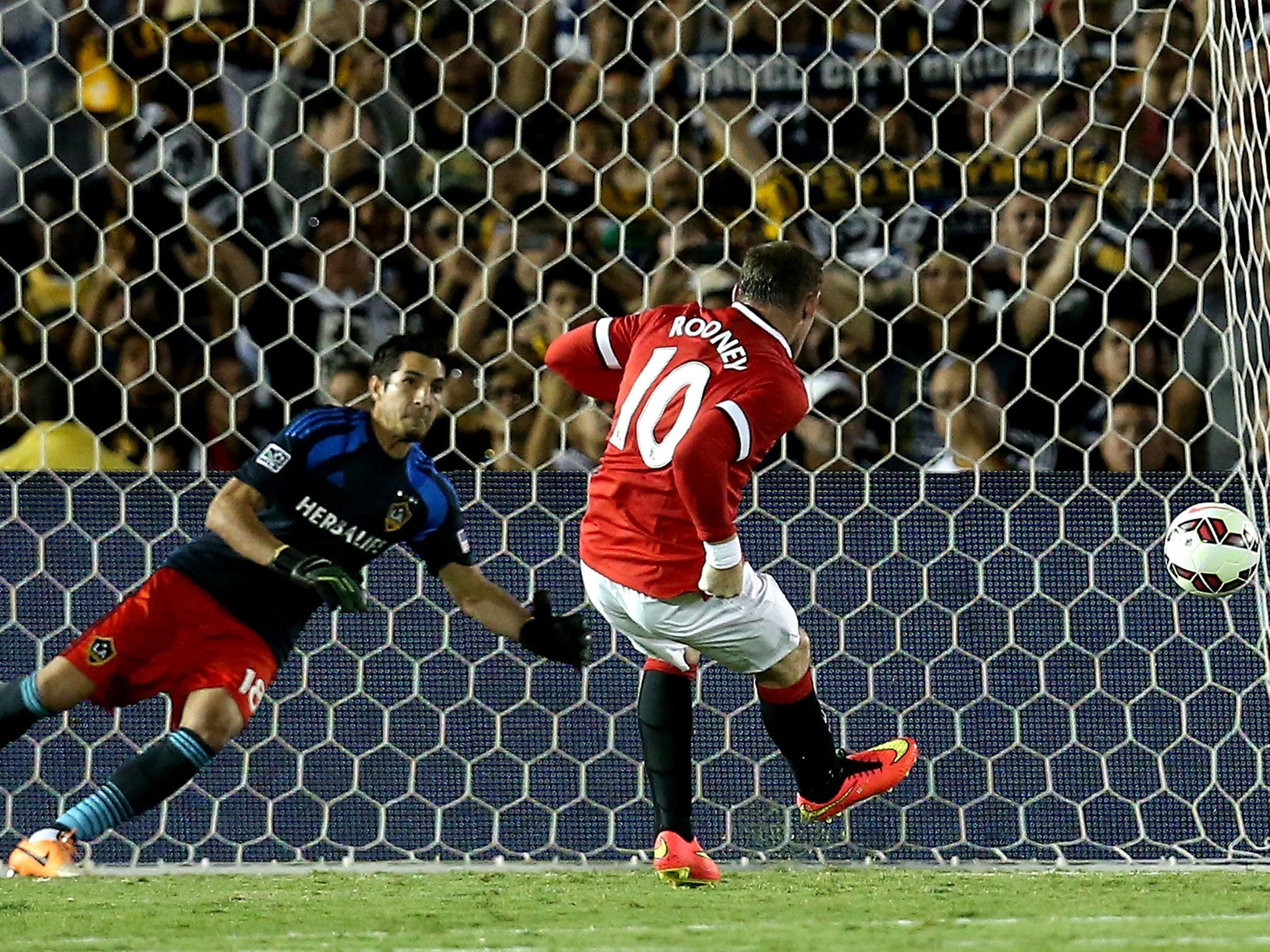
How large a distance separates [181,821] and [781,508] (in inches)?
67.4

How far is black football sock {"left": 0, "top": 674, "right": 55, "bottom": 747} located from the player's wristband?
163 centimetres

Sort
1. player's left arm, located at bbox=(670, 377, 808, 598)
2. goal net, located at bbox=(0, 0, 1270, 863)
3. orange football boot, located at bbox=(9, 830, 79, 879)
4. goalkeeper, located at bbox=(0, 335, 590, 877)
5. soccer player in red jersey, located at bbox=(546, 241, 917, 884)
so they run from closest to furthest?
player's left arm, located at bbox=(670, 377, 808, 598), soccer player in red jersey, located at bbox=(546, 241, 917, 884), orange football boot, located at bbox=(9, 830, 79, 879), goalkeeper, located at bbox=(0, 335, 590, 877), goal net, located at bbox=(0, 0, 1270, 863)

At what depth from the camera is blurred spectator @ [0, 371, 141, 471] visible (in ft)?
15.5

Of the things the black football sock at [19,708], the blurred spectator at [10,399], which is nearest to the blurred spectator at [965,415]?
the black football sock at [19,708]

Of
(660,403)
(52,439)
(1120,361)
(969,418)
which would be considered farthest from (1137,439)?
(52,439)

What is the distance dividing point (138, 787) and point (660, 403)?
4.51ft

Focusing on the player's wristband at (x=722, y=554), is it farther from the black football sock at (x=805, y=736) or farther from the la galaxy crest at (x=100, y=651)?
the la galaxy crest at (x=100, y=651)

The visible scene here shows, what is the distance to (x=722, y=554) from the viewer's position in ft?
10.7

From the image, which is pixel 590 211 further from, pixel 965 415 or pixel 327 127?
pixel 965 415

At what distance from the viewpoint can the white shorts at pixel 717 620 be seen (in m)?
3.47

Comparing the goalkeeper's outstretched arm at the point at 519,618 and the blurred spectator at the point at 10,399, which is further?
the blurred spectator at the point at 10,399

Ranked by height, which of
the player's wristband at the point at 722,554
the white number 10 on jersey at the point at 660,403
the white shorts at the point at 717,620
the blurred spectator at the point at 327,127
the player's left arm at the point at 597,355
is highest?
the blurred spectator at the point at 327,127

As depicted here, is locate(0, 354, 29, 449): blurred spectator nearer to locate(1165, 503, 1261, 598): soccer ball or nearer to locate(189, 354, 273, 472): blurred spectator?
locate(189, 354, 273, 472): blurred spectator

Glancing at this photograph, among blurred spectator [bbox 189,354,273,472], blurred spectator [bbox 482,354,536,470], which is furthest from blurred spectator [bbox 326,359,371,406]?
blurred spectator [bbox 482,354,536,470]
